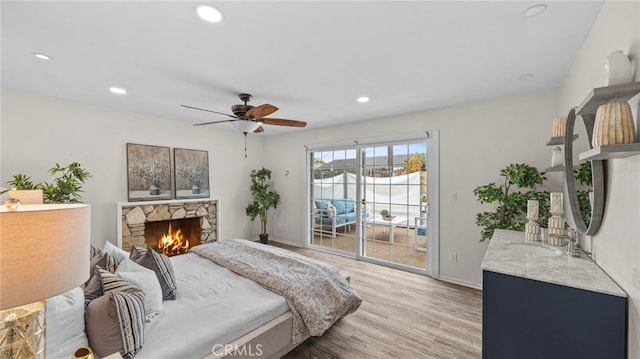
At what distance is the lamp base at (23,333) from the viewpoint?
739 millimetres

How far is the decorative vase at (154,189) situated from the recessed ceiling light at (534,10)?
484 centimetres

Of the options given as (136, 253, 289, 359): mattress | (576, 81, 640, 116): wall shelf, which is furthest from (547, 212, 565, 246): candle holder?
(136, 253, 289, 359): mattress

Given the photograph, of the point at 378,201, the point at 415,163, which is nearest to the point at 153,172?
the point at 378,201

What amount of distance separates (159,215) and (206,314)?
2.92 metres

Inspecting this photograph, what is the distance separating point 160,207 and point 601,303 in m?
4.87

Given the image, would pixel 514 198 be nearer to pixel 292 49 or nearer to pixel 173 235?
pixel 292 49

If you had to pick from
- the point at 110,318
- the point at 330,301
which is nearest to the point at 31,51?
the point at 110,318

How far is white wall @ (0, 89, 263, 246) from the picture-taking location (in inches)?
119

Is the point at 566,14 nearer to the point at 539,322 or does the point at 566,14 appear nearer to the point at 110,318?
the point at 539,322

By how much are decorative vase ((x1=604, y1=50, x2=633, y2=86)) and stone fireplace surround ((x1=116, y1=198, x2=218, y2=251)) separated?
4921 millimetres

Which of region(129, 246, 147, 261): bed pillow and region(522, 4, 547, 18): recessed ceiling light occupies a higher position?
region(522, 4, 547, 18): recessed ceiling light

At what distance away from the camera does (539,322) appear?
1339mm

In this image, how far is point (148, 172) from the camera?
13.3 ft

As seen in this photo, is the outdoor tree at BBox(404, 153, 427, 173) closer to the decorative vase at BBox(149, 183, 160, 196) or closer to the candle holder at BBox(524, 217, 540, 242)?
the candle holder at BBox(524, 217, 540, 242)
